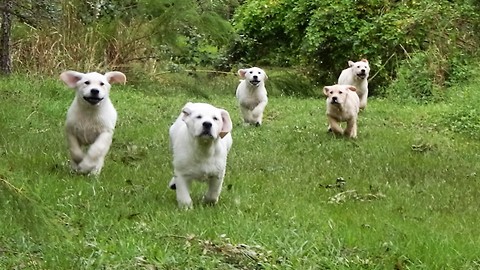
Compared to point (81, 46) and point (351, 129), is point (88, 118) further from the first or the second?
point (81, 46)

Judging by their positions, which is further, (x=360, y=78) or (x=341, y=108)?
(x=360, y=78)

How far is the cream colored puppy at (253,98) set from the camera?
13.2 m

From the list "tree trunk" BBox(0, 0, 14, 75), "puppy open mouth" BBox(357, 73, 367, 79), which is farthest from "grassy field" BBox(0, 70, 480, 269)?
"puppy open mouth" BBox(357, 73, 367, 79)

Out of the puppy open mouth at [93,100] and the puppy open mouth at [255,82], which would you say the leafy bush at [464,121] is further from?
the puppy open mouth at [93,100]

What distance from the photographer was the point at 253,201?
278 inches

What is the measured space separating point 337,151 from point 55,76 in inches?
329

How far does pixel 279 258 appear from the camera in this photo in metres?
5.15

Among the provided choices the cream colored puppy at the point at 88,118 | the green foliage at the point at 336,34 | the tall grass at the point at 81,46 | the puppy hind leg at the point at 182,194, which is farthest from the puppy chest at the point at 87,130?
the green foliage at the point at 336,34

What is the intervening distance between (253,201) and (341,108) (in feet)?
15.5

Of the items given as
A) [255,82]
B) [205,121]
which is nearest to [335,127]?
[255,82]

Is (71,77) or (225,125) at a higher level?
(71,77)

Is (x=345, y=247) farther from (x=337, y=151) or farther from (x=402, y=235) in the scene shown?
(x=337, y=151)

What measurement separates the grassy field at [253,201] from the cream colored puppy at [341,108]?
0.23 meters

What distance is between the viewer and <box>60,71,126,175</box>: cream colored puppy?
787cm
